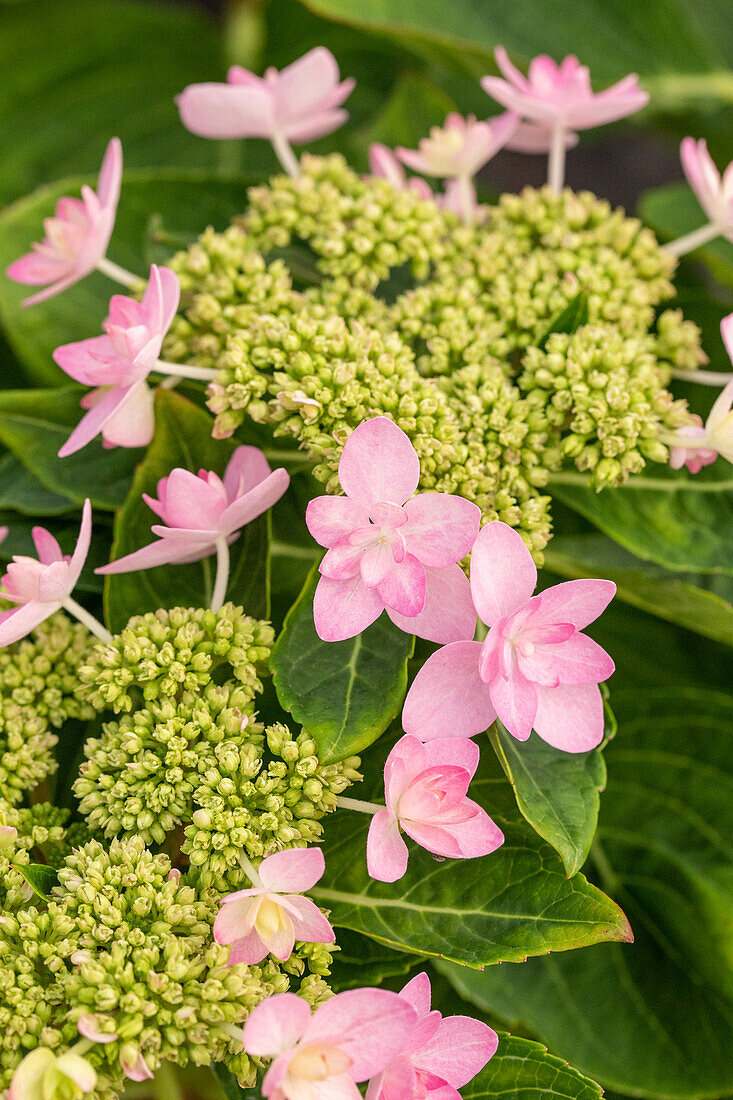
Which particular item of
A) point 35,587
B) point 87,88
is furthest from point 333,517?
point 87,88

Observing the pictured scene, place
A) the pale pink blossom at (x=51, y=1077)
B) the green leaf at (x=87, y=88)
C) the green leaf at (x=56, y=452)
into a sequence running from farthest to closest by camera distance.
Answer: the green leaf at (x=87, y=88) < the green leaf at (x=56, y=452) < the pale pink blossom at (x=51, y=1077)

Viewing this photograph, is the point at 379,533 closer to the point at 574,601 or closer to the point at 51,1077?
the point at 574,601

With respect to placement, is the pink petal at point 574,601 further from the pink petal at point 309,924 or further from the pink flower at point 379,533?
the pink petal at point 309,924

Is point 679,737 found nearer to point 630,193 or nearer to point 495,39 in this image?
point 495,39

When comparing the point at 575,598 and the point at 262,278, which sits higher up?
the point at 262,278

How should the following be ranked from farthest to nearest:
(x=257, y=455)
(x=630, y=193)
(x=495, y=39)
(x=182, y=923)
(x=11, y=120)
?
(x=630, y=193) < (x=11, y=120) < (x=495, y=39) < (x=257, y=455) < (x=182, y=923)

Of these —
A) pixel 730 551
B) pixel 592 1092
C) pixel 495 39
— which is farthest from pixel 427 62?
pixel 592 1092

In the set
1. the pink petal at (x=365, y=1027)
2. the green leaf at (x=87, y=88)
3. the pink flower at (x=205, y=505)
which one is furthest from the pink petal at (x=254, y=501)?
the green leaf at (x=87, y=88)
